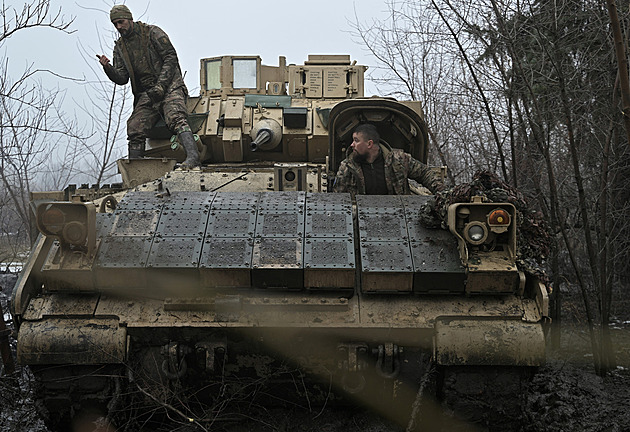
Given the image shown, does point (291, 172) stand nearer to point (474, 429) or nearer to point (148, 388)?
point (148, 388)

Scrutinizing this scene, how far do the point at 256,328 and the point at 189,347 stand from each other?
52 cm

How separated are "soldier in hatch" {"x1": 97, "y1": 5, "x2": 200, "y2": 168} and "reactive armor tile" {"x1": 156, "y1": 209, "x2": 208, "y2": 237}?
115 inches

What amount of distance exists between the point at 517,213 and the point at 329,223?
137 cm

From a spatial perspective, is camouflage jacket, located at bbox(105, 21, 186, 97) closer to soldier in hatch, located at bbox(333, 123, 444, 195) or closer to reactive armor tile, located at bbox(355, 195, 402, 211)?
soldier in hatch, located at bbox(333, 123, 444, 195)

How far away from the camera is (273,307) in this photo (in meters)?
4.66

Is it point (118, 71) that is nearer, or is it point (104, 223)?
point (104, 223)

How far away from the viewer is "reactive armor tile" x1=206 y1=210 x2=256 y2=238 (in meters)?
4.95

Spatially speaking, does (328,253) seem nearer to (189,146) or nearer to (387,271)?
(387,271)

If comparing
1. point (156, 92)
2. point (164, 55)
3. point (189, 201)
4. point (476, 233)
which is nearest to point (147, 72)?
point (164, 55)


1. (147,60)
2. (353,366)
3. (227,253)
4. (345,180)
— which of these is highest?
(147,60)

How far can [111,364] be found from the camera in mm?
4559

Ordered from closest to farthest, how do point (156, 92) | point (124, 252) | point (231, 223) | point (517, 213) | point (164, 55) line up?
point (517, 213) < point (124, 252) < point (231, 223) < point (156, 92) < point (164, 55)

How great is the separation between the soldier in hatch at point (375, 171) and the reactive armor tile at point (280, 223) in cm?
113

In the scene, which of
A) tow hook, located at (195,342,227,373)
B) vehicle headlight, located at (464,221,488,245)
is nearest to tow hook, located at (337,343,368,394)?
tow hook, located at (195,342,227,373)
